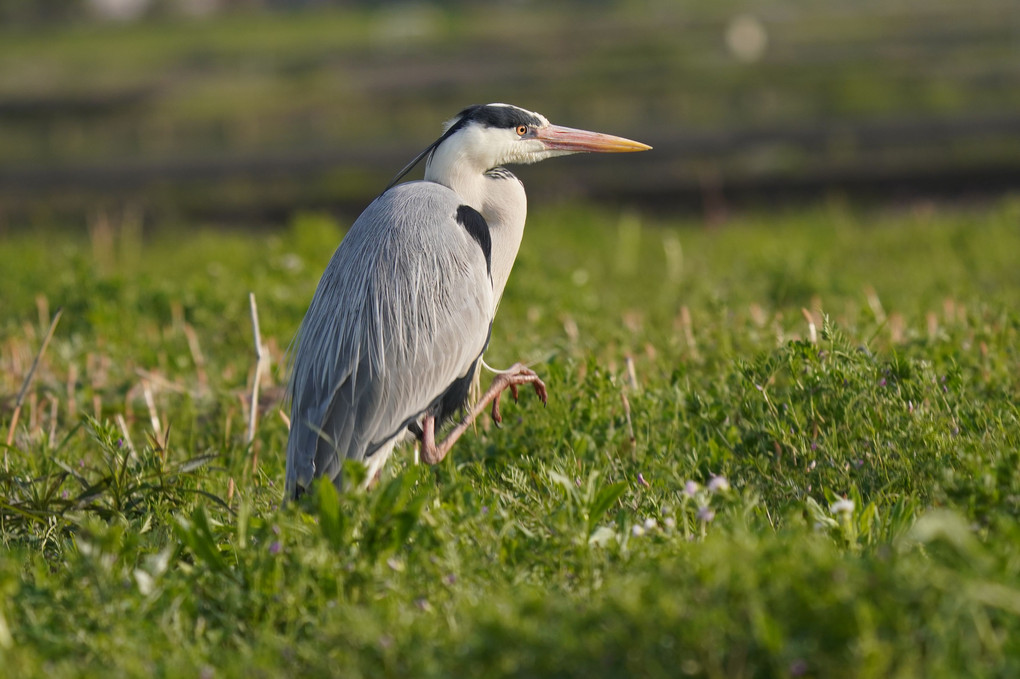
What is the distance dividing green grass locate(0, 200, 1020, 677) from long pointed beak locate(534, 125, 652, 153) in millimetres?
765

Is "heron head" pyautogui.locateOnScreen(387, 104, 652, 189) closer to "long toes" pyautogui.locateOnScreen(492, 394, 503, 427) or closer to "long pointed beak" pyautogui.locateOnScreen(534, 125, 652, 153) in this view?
"long pointed beak" pyautogui.locateOnScreen(534, 125, 652, 153)

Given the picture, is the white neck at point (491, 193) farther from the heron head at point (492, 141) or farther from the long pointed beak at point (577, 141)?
the long pointed beak at point (577, 141)

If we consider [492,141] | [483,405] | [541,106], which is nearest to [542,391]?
[483,405]

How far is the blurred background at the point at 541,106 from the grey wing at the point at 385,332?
8.25 m

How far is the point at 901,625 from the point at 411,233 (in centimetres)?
223

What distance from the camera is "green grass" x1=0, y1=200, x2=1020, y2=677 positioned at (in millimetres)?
2004

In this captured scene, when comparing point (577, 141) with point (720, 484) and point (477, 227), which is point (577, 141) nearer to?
point (477, 227)

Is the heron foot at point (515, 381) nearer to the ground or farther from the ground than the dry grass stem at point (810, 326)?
nearer to the ground

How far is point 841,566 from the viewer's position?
78.7 inches

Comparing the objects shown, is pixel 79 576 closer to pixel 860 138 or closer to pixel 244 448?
pixel 244 448

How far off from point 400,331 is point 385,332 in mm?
51

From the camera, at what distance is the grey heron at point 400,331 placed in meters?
3.51

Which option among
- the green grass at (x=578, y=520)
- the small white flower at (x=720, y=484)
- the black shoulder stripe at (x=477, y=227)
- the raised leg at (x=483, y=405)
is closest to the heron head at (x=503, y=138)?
the black shoulder stripe at (x=477, y=227)

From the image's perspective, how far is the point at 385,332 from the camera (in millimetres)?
3582
